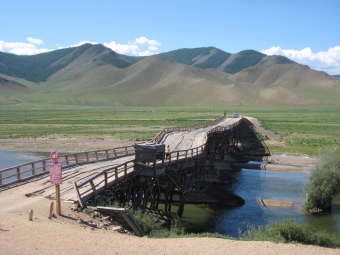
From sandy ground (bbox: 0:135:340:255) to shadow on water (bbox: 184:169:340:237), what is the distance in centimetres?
860

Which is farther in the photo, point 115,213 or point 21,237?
point 115,213

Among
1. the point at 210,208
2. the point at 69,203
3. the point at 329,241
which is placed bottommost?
the point at 210,208

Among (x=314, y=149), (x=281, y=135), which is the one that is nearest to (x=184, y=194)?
(x=314, y=149)

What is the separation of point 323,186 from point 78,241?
1939 centimetres

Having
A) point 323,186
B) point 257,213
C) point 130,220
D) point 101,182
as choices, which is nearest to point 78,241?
point 130,220

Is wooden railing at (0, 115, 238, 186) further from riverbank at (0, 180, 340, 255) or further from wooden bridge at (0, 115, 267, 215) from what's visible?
riverbank at (0, 180, 340, 255)

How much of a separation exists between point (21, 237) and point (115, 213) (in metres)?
3.23

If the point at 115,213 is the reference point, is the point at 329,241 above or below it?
below

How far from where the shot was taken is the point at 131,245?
40.8ft

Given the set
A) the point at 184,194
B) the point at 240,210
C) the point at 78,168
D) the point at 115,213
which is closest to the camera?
the point at 115,213

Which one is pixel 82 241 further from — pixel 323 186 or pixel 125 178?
pixel 323 186

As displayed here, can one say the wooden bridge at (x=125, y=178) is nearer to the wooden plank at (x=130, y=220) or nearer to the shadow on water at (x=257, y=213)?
the wooden plank at (x=130, y=220)

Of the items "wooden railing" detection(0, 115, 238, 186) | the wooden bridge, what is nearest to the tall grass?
the wooden bridge

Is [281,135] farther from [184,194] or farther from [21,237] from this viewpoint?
[21,237]
